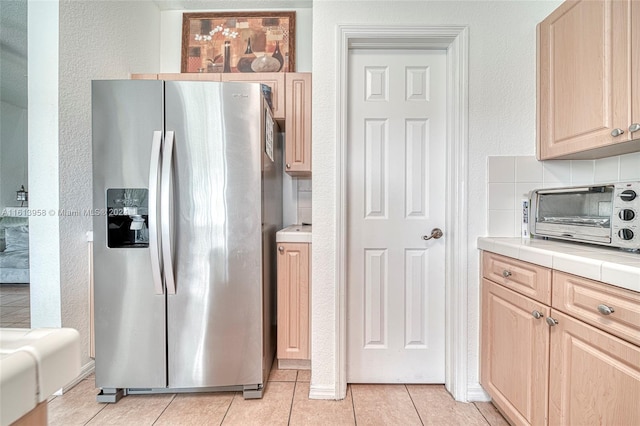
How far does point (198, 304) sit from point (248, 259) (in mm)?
364

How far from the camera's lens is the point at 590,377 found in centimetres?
107

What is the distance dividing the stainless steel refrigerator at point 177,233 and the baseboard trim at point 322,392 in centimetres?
44

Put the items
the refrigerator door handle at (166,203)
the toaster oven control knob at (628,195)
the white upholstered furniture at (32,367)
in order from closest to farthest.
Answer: the white upholstered furniture at (32,367), the toaster oven control knob at (628,195), the refrigerator door handle at (166,203)

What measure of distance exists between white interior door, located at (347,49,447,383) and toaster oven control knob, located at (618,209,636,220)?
830 mm

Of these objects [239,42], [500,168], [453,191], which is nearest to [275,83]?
[239,42]

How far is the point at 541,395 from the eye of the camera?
4.20ft

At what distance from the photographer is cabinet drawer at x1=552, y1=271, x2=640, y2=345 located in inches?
36.7

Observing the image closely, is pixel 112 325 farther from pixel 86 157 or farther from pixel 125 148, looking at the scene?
pixel 86 157

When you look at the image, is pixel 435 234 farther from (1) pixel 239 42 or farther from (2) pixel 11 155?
(2) pixel 11 155

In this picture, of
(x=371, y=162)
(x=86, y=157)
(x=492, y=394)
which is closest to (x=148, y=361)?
(x=86, y=157)

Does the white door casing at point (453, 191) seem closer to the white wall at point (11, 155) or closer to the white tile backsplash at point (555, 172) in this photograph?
the white tile backsplash at point (555, 172)

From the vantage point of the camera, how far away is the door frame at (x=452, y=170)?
179 centimetres

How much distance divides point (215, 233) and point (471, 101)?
163cm

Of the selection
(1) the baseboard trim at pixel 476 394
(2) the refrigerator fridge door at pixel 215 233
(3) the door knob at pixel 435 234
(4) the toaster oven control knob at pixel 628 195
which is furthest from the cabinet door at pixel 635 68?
(2) the refrigerator fridge door at pixel 215 233
